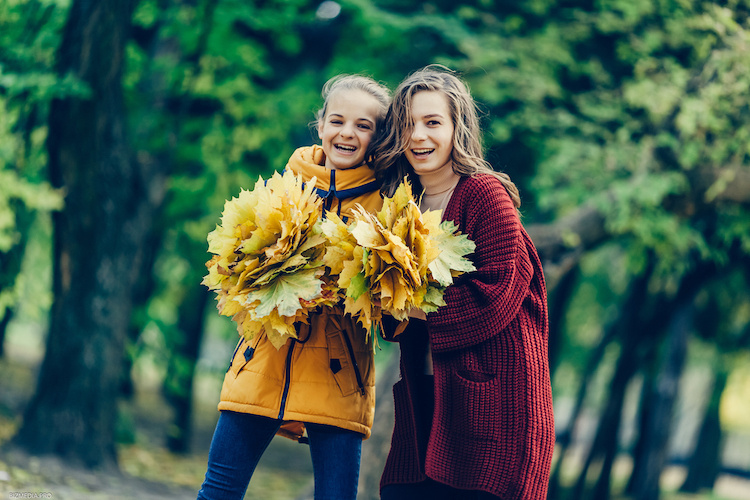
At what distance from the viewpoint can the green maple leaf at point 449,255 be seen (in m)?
2.41

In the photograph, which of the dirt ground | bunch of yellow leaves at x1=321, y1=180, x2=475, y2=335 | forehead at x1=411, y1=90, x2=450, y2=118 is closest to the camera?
bunch of yellow leaves at x1=321, y1=180, x2=475, y2=335

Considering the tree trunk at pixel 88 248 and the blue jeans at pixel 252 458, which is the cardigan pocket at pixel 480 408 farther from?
the tree trunk at pixel 88 248

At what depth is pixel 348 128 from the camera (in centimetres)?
282

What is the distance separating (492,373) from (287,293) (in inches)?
30.1

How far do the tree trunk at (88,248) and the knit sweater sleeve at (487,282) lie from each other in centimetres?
502

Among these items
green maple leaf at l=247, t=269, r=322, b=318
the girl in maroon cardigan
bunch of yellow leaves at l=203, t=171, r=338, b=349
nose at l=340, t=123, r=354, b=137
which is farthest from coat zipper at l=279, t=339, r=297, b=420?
nose at l=340, t=123, r=354, b=137

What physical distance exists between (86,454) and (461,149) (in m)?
5.72

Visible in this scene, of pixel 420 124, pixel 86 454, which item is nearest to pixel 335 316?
pixel 420 124

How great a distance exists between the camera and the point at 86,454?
6.91 m

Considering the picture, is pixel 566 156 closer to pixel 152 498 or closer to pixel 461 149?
pixel 461 149

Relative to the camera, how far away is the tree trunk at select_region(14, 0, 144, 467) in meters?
6.43

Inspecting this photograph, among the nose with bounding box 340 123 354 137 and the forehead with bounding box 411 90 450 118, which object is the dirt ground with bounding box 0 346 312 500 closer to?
the nose with bounding box 340 123 354 137

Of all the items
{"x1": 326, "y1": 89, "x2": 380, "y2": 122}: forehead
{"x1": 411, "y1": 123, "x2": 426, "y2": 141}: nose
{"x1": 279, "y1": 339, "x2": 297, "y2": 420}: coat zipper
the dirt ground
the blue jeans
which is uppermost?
{"x1": 326, "y1": 89, "x2": 380, "y2": 122}: forehead

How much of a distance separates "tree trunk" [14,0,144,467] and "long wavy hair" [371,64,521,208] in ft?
15.1
